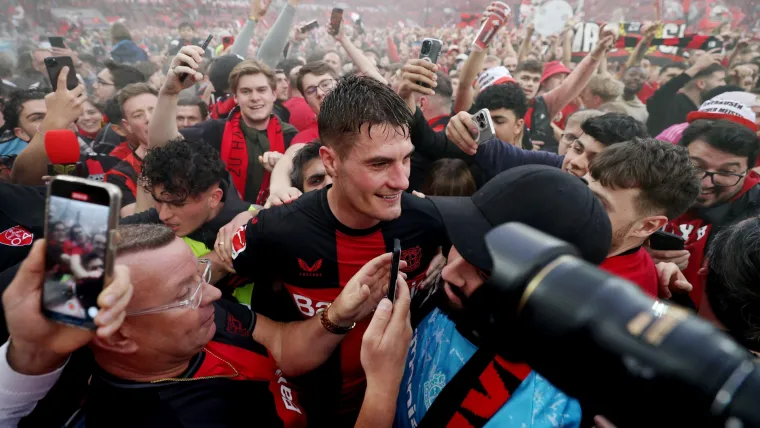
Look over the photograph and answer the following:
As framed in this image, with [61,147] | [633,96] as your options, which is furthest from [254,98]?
[633,96]

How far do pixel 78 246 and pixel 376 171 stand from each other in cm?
103

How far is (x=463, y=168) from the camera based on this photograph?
2385 mm

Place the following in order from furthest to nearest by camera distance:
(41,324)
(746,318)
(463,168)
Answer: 1. (463,168)
2. (746,318)
3. (41,324)

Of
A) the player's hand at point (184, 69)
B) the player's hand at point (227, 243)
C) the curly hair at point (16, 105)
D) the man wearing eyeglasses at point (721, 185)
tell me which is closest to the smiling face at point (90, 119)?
A: the curly hair at point (16, 105)

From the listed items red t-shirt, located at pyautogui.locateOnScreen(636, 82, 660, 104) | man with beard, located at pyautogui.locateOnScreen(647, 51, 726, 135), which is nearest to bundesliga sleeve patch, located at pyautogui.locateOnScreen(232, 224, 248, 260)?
man with beard, located at pyautogui.locateOnScreen(647, 51, 726, 135)

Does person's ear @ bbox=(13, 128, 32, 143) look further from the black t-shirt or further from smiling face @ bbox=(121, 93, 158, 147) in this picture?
the black t-shirt

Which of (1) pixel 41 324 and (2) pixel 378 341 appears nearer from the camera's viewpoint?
(1) pixel 41 324

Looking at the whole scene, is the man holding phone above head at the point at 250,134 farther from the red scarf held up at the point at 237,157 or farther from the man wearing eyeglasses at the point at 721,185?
the man wearing eyeglasses at the point at 721,185

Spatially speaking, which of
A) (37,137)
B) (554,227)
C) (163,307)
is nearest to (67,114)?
(37,137)

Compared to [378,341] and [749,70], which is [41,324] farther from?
[749,70]

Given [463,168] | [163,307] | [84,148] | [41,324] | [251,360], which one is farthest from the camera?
[84,148]

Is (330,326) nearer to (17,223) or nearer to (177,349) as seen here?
(177,349)

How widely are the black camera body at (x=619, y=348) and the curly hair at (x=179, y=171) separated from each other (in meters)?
2.11

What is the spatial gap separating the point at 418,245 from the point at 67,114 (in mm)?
2510
